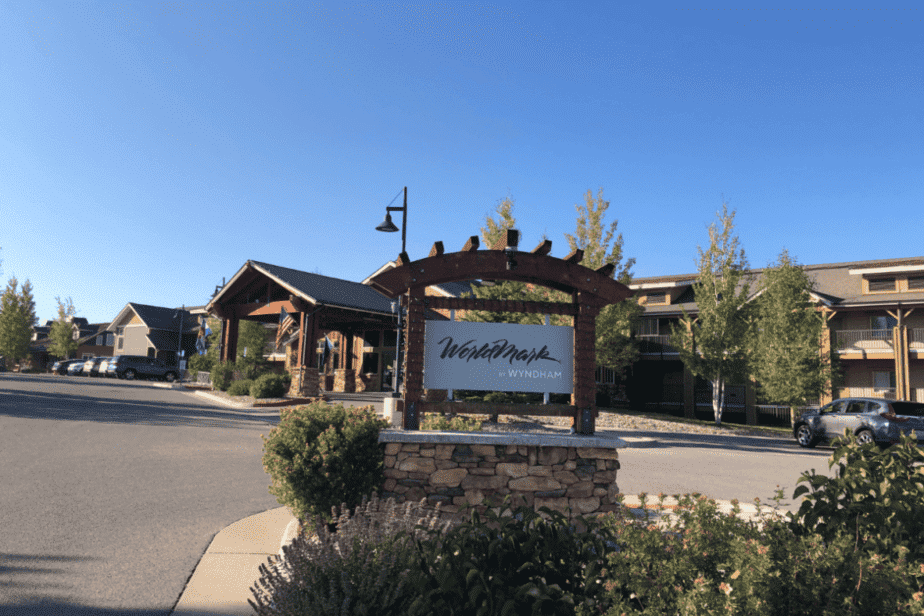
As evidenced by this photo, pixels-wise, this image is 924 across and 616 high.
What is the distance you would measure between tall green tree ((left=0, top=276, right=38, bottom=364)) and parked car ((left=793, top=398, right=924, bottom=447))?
202ft

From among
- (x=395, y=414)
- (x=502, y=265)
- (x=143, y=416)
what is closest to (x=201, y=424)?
(x=143, y=416)

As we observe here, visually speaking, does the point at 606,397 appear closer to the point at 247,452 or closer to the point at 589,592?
the point at 247,452

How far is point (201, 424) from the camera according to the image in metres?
15.6

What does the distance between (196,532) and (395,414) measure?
7.11m

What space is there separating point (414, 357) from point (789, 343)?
75.0 ft

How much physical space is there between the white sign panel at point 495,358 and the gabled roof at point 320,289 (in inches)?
760

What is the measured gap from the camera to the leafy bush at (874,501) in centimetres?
232

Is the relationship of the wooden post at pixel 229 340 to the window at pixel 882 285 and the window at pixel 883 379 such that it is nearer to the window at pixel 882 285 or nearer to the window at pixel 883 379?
the window at pixel 883 379

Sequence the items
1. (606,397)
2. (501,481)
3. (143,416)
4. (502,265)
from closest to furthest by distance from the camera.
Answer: (501,481) < (502,265) < (143,416) < (606,397)

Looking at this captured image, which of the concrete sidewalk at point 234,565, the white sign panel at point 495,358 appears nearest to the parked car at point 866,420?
the white sign panel at point 495,358

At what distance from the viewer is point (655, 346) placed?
111 feet

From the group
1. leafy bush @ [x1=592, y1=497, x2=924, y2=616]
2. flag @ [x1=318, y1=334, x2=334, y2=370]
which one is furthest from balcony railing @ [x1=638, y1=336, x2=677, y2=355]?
leafy bush @ [x1=592, y1=497, x2=924, y2=616]

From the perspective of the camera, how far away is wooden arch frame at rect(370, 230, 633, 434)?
661 centimetres

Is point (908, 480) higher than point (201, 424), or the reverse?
point (908, 480)
